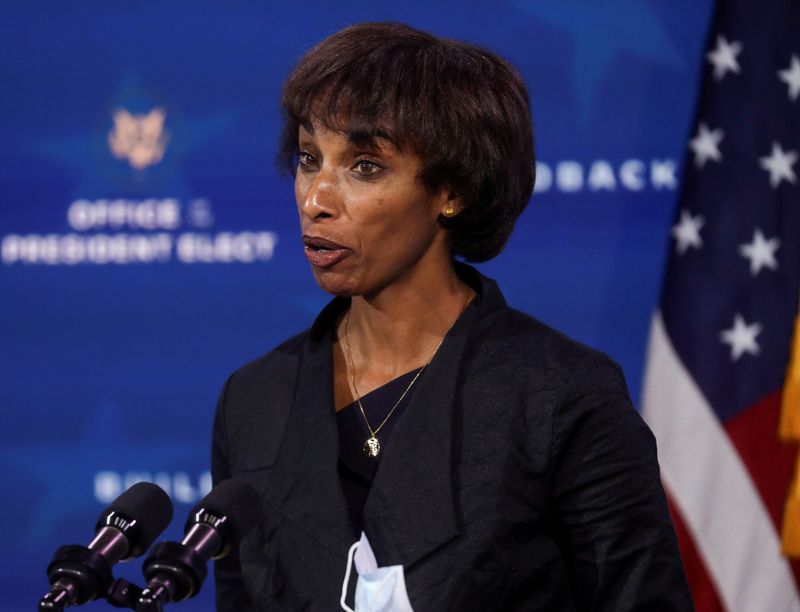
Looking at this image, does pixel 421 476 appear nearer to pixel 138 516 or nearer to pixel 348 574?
pixel 348 574

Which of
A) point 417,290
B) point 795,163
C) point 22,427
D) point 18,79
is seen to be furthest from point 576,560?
point 18,79

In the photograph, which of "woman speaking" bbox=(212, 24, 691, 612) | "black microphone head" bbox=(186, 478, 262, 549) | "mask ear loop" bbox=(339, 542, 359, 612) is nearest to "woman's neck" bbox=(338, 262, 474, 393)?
"woman speaking" bbox=(212, 24, 691, 612)

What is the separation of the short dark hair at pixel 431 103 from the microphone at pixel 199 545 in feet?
1.70

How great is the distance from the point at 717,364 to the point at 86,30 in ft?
6.13

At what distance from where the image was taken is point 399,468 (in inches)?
63.6

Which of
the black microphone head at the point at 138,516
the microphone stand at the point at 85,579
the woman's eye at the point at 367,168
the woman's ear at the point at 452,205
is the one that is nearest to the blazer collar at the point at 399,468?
the woman's ear at the point at 452,205

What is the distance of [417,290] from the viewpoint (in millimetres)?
1704

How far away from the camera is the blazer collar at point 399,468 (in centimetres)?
156

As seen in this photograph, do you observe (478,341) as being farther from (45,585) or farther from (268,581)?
(45,585)

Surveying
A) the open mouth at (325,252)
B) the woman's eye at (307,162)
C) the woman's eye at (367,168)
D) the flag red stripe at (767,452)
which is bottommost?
the flag red stripe at (767,452)

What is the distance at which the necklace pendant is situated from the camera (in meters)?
1.69

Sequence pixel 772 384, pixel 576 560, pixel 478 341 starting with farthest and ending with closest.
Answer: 1. pixel 772 384
2. pixel 478 341
3. pixel 576 560

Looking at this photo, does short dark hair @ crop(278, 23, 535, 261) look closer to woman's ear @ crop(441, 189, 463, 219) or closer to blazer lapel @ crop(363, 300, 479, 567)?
woman's ear @ crop(441, 189, 463, 219)

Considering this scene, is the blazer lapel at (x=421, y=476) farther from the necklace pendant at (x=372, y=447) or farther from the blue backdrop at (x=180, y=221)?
the blue backdrop at (x=180, y=221)
